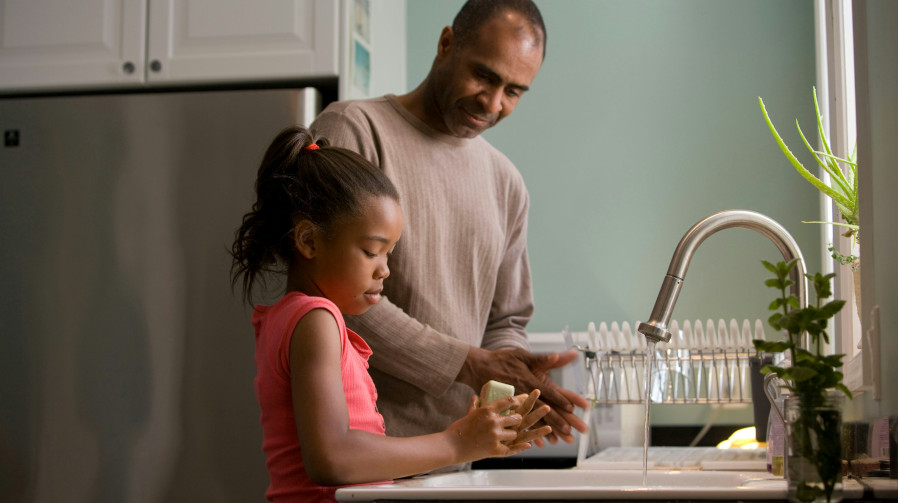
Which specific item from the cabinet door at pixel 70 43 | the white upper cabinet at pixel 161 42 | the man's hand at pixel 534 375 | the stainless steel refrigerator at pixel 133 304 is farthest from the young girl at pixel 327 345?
the cabinet door at pixel 70 43

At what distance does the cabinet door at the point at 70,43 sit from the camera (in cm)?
229

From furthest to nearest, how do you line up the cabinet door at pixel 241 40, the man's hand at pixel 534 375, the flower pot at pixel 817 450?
the cabinet door at pixel 241 40 < the man's hand at pixel 534 375 < the flower pot at pixel 817 450

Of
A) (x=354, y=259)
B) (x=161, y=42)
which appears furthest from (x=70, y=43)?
(x=354, y=259)

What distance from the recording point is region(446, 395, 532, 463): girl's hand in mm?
948

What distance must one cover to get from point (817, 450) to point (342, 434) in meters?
0.43

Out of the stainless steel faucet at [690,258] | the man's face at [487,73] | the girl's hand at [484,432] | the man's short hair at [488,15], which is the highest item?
the man's short hair at [488,15]

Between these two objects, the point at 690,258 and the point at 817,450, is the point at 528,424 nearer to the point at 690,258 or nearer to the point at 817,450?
the point at 690,258

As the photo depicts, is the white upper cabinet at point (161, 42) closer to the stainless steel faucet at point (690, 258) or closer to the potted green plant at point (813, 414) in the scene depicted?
the stainless steel faucet at point (690, 258)

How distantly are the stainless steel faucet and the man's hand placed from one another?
0.32 metres

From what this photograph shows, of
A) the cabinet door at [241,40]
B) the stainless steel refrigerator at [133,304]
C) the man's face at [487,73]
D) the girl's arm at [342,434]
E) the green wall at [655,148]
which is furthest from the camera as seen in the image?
the green wall at [655,148]

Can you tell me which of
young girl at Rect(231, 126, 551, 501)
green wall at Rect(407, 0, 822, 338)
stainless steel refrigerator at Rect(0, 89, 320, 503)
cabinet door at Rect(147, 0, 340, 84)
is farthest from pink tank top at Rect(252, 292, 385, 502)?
green wall at Rect(407, 0, 822, 338)

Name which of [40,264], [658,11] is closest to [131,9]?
[40,264]

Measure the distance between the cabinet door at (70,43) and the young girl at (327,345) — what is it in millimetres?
1316

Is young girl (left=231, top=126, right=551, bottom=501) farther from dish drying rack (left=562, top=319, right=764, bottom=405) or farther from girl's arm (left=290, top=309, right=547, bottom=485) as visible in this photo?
dish drying rack (left=562, top=319, right=764, bottom=405)
